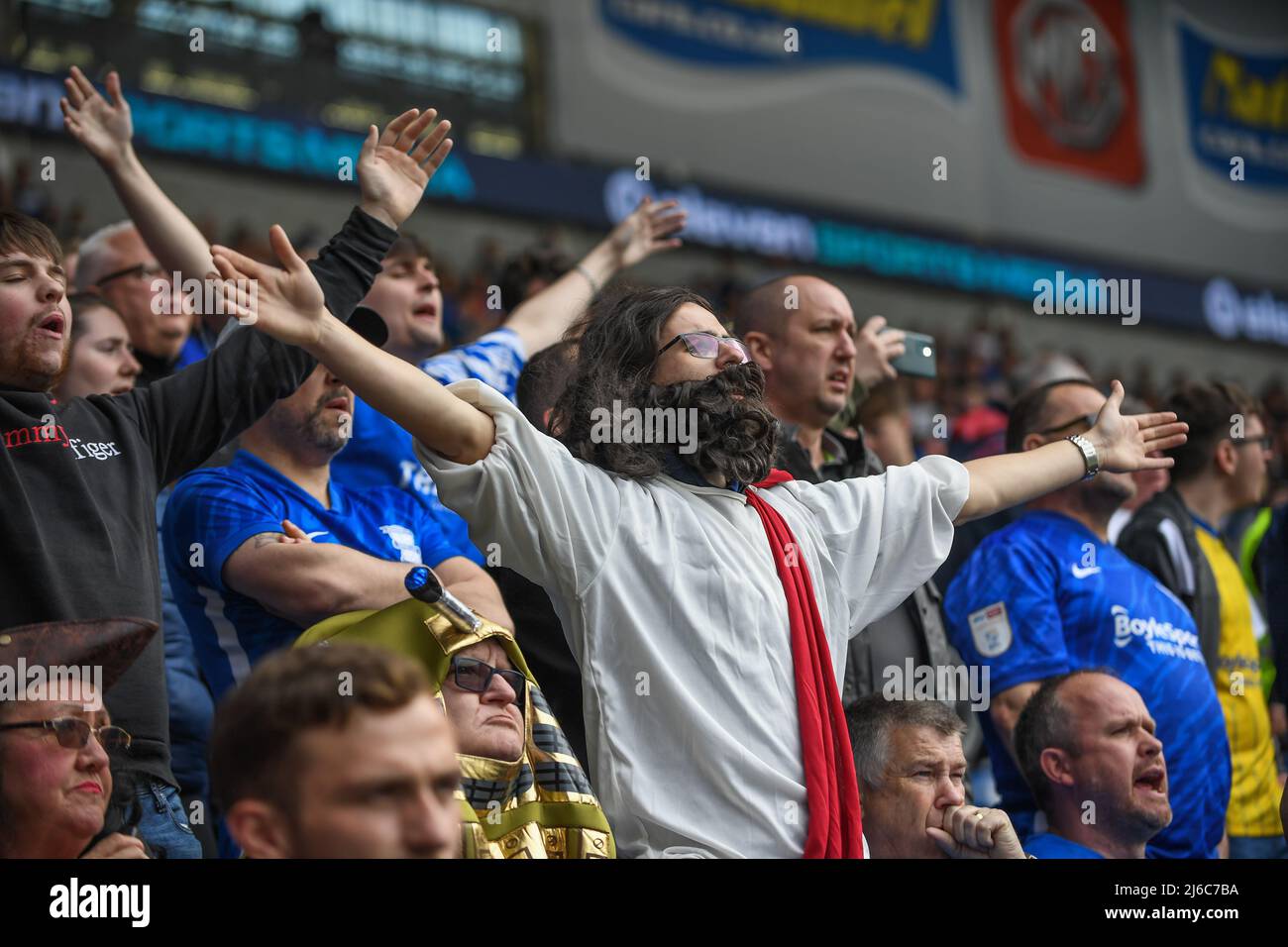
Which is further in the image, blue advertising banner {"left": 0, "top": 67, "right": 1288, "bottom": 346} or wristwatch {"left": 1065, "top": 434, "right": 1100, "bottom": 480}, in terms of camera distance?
blue advertising banner {"left": 0, "top": 67, "right": 1288, "bottom": 346}

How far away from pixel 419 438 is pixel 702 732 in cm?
71

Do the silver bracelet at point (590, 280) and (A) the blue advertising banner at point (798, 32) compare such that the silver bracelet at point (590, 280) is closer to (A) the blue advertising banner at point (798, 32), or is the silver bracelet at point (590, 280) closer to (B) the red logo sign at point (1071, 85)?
(A) the blue advertising banner at point (798, 32)

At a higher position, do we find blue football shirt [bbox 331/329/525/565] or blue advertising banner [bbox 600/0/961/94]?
blue advertising banner [bbox 600/0/961/94]

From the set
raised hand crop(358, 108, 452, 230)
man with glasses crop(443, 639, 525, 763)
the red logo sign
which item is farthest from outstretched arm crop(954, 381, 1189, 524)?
the red logo sign

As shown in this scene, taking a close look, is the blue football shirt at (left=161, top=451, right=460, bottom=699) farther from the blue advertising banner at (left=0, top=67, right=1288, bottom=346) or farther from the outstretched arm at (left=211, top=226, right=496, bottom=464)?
the blue advertising banner at (left=0, top=67, right=1288, bottom=346)

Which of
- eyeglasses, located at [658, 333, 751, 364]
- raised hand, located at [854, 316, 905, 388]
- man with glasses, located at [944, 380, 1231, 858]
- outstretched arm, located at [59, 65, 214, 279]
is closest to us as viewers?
eyeglasses, located at [658, 333, 751, 364]

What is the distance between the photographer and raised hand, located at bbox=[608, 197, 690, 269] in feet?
15.5

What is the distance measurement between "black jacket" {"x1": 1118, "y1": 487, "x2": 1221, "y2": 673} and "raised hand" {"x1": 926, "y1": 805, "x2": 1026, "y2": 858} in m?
1.59

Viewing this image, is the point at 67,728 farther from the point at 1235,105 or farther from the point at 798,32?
the point at 1235,105

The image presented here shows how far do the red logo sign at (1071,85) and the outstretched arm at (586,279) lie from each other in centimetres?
1203

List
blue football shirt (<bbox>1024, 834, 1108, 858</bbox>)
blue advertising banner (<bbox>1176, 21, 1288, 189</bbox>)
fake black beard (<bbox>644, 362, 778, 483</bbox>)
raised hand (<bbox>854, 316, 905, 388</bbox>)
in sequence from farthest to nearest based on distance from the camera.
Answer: blue advertising banner (<bbox>1176, 21, 1288, 189</bbox>), raised hand (<bbox>854, 316, 905, 388</bbox>), blue football shirt (<bbox>1024, 834, 1108, 858</bbox>), fake black beard (<bbox>644, 362, 778, 483</bbox>)

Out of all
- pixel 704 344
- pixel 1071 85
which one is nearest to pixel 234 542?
pixel 704 344
